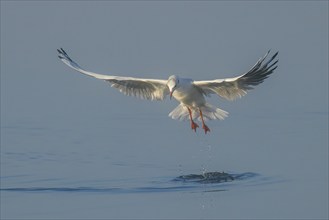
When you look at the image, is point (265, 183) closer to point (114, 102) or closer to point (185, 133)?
point (185, 133)

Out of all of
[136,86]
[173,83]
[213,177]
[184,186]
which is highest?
[136,86]

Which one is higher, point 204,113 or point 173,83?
point 173,83

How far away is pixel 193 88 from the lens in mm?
16594

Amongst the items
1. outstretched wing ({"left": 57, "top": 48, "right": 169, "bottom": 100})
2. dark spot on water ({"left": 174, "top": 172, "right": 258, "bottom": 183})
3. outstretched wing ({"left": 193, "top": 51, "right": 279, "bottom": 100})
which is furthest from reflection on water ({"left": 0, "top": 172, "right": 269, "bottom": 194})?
outstretched wing ({"left": 57, "top": 48, "right": 169, "bottom": 100})

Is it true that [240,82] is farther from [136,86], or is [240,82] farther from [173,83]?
[136,86]

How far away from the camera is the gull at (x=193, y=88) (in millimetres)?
15750

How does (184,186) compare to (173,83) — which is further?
(173,83)

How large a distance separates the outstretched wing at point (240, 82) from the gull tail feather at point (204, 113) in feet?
1.18

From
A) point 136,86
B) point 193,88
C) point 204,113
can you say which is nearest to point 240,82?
point 193,88

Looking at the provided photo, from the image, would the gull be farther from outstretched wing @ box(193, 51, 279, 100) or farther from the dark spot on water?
the dark spot on water

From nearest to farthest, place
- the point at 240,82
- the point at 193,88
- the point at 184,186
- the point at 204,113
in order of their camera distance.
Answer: the point at 184,186
the point at 240,82
the point at 193,88
the point at 204,113

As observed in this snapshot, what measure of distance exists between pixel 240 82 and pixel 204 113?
1.34 meters

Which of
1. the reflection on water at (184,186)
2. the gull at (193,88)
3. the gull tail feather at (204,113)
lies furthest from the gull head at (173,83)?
the reflection on water at (184,186)

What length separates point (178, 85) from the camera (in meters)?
16.4
